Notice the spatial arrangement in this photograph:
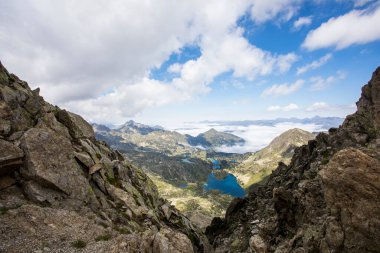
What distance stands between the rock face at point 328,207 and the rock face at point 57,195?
1659 cm

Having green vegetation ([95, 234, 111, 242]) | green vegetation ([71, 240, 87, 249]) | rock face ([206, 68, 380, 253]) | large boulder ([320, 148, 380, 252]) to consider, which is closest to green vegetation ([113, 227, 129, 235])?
green vegetation ([95, 234, 111, 242])

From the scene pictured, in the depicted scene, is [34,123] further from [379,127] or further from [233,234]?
[379,127]

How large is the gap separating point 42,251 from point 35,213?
6.39 meters

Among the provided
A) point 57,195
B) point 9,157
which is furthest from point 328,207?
point 9,157

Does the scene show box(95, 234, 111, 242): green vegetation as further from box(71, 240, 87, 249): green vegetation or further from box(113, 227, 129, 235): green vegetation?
box(113, 227, 129, 235): green vegetation

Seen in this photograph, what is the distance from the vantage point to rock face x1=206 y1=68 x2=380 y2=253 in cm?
2520

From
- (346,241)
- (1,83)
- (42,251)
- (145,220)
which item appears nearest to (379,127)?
(346,241)

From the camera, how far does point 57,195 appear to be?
35562mm

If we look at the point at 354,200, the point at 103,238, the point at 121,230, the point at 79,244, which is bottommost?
the point at 121,230

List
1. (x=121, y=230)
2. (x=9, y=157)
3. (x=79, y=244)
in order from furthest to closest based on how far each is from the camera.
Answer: (x=121, y=230)
(x=9, y=157)
(x=79, y=244)

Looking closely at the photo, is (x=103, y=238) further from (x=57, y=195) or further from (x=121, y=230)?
(x=57, y=195)

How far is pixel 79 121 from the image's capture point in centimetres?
6612

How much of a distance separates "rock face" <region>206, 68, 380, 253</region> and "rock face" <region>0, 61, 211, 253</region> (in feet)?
54.4

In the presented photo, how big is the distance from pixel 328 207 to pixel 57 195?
35449 mm
